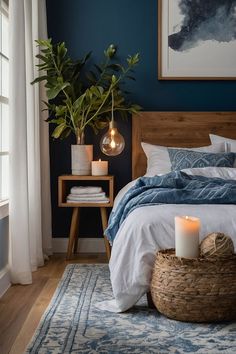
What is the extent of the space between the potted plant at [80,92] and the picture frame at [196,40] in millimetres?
365

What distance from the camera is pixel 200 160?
4.32 metres

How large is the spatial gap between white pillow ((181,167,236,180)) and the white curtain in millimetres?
1186

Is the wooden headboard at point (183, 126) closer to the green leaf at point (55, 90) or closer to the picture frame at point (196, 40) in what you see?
the picture frame at point (196, 40)

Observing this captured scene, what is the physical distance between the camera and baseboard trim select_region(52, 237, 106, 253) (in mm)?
5039

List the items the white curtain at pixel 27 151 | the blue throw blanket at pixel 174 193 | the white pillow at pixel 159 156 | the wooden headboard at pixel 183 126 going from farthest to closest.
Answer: the wooden headboard at pixel 183 126
the white pillow at pixel 159 156
the white curtain at pixel 27 151
the blue throw blanket at pixel 174 193

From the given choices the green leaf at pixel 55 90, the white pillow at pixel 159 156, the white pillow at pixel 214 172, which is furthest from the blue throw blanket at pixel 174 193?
the green leaf at pixel 55 90

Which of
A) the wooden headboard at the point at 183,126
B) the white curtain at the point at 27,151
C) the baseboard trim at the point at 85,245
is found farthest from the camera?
the baseboard trim at the point at 85,245

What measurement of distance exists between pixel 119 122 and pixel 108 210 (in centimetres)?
82

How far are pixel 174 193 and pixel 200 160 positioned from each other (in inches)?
46.9

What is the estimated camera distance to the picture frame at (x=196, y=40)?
495 centimetres

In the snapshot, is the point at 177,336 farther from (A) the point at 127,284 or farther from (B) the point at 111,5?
(B) the point at 111,5

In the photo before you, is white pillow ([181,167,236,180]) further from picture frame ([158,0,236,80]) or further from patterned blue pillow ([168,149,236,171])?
picture frame ([158,0,236,80])

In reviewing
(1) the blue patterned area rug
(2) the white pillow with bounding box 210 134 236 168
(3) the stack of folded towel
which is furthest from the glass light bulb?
(1) the blue patterned area rug

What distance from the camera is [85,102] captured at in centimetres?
461
